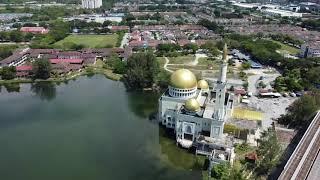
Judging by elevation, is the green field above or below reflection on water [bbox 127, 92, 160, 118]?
above

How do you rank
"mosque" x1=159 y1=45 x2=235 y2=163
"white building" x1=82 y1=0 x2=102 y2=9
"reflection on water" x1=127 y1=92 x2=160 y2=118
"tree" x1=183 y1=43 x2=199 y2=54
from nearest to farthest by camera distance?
"mosque" x1=159 y1=45 x2=235 y2=163, "reflection on water" x1=127 y1=92 x2=160 y2=118, "tree" x1=183 y1=43 x2=199 y2=54, "white building" x1=82 y1=0 x2=102 y2=9

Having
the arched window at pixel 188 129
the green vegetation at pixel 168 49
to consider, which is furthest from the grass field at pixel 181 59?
the arched window at pixel 188 129

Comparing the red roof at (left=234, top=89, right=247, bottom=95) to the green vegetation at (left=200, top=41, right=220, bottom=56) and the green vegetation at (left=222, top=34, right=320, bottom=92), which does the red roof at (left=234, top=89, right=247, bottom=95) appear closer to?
the green vegetation at (left=222, top=34, right=320, bottom=92)

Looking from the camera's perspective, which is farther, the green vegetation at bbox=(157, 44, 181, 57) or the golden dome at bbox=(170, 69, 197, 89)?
the green vegetation at bbox=(157, 44, 181, 57)

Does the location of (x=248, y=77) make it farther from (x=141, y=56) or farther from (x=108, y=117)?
(x=108, y=117)

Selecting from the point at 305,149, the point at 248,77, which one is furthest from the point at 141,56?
the point at 305,149

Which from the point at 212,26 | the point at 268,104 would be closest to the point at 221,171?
the point at 268,104

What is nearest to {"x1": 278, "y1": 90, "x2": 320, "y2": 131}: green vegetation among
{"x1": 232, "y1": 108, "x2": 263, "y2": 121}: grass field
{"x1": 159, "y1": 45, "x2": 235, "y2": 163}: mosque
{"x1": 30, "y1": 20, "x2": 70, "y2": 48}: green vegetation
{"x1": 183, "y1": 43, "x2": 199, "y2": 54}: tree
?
{"x1": 232, "y1": 108, "x2": 263, "y2": 121}: grass field

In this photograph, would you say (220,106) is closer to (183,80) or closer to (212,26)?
(183,80)
